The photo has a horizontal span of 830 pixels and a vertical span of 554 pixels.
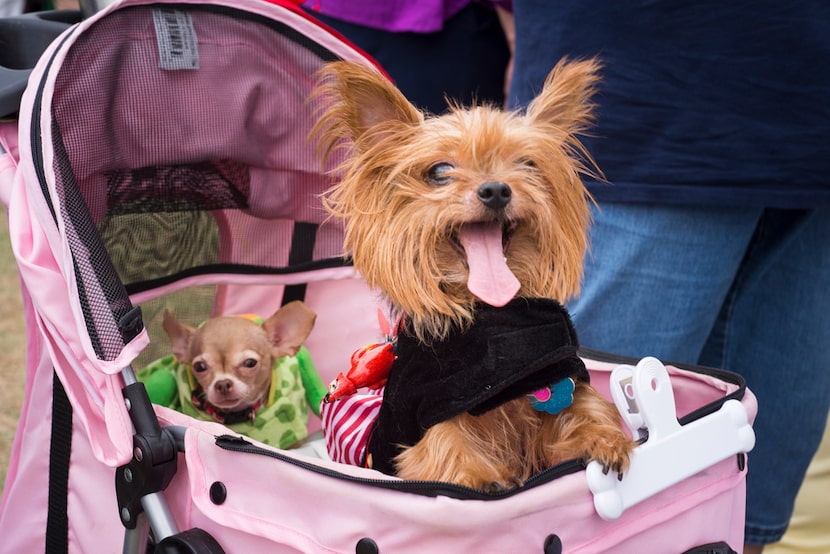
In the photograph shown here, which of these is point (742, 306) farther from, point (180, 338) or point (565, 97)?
point (180, 338)

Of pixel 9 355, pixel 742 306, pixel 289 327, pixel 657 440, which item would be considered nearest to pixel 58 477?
pixel 289 327

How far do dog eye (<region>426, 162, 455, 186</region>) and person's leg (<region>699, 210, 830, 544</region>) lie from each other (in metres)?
0.94

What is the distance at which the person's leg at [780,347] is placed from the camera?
1917 mm

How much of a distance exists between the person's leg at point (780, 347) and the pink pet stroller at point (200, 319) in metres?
0.51

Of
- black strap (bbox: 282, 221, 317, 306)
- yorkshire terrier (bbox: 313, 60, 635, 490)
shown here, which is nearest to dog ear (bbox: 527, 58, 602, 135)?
yorkshire terrier (bbox: 313, 60, 635, 490)

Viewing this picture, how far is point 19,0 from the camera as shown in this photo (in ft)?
7.66

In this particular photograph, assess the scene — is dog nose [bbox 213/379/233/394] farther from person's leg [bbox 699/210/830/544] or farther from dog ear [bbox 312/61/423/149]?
person's leg [bbox 699/210/830/544]

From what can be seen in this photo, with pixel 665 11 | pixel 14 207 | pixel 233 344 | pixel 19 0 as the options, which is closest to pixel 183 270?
pixel 233 344

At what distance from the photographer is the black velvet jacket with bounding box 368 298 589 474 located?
4.19 feet

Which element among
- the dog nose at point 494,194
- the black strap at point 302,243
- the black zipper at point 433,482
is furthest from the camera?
the black strap at point 302,243

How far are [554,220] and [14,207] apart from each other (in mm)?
930

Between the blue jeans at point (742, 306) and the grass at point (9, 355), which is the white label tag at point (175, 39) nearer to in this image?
the blue jeans at point (742, 306)

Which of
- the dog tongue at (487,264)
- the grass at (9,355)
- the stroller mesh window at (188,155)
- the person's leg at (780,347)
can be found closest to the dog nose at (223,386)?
the stroller mesh window at (188,155)

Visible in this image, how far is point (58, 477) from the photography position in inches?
63.4
